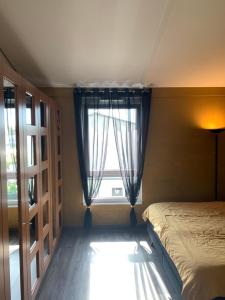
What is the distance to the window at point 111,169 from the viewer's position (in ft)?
12.8

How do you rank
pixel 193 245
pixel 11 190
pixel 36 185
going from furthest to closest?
pixel 36 185 < pixel 193 245 < pixel 11 190

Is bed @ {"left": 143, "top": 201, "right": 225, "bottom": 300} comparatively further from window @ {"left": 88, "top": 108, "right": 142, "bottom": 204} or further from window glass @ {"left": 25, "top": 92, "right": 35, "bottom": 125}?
window glass @ {"left": 25, "top": 92, "right": 35, "bottom": 125}

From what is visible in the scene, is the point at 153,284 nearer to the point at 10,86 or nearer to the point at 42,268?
the point at 42,268

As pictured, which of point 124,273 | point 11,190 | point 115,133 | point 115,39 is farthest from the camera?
point 115,133

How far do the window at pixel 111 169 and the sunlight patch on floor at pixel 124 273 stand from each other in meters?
0.81

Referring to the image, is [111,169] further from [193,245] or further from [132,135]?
[193,245]

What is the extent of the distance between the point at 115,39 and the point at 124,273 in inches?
104

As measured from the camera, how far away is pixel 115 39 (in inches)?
97.0

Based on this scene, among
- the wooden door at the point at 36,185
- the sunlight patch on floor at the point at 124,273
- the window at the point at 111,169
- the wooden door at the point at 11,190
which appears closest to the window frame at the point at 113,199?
the window at the point at 111,169

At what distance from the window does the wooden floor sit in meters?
0.65

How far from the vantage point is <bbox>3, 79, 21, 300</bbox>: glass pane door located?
1586 millimetres

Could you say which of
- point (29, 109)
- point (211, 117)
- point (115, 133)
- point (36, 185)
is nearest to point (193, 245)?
point (36, 185)

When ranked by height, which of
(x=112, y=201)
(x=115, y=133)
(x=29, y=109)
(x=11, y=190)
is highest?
(x=29, y=109)

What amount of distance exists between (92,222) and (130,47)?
285cm
